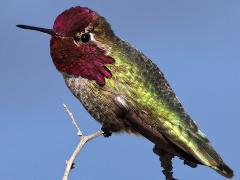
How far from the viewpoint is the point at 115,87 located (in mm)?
6773

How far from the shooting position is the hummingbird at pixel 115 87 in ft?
22.0

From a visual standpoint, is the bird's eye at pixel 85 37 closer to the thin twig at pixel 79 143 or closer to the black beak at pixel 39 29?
the black beak at pixel 39 29

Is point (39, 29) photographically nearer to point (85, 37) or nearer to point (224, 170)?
point (85, 37)

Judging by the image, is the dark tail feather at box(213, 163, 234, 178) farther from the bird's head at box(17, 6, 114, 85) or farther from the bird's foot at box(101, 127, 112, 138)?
the bird's head at box(17, 6, 114, 85)

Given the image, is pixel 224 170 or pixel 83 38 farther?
pixel 83 38

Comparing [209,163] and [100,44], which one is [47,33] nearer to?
[100,44]

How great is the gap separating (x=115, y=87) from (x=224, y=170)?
1.33 m

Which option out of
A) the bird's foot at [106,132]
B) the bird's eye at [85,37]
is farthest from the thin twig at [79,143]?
the bird's eye at [85,37]

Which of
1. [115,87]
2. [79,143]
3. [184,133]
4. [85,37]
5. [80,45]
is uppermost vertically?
[85,37]

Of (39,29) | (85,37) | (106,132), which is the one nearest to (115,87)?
(106,132)

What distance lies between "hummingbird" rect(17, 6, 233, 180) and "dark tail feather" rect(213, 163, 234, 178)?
322 millimetres

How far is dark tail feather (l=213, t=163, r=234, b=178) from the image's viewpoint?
620 centimetres

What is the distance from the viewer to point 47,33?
6.76m

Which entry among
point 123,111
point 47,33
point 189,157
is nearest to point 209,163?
point 189,157
